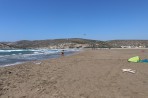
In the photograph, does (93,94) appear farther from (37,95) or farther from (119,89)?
(37,95)

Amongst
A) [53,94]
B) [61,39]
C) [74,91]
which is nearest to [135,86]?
[74,91]

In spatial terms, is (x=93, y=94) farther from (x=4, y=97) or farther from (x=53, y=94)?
(x=4, y=97)

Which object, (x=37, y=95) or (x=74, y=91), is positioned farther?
(x=74, y=91)

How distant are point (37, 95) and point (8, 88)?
5.35 ft

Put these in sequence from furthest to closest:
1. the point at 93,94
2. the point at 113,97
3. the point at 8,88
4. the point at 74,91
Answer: the point at 8,88 → the point at 74,91 → the point at 93,94 → the point at 113,97

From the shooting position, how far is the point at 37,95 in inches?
219

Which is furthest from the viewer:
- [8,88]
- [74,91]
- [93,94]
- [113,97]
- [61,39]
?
[61,39]

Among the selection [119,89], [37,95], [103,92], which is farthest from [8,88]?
[119,89]

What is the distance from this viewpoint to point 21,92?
19.5 ft

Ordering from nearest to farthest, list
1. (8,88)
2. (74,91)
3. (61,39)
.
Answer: (74,91) → (8,88) → (61,39)

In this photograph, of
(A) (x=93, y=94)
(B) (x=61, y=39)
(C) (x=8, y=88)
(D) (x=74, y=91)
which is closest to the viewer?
(A) (x=93, y=94)

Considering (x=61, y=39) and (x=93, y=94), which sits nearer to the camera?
(x=93, y=94)

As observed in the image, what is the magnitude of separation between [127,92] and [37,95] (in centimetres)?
301

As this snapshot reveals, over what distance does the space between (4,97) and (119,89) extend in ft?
12.9
